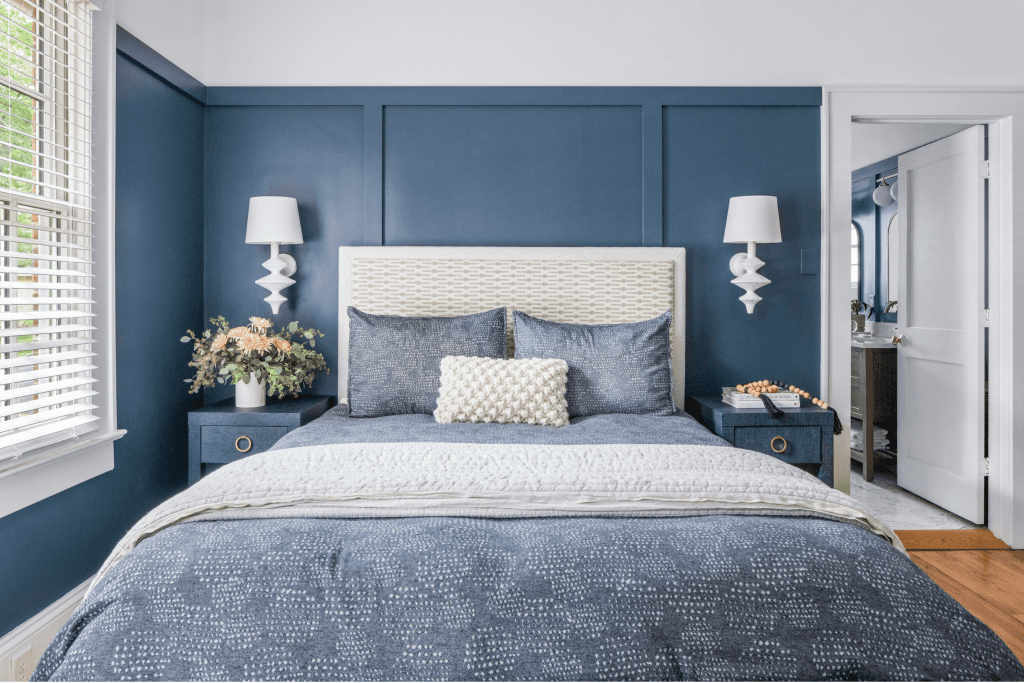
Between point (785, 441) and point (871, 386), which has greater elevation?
point (871, 386)

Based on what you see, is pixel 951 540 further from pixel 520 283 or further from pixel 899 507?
→ pixel 520 283

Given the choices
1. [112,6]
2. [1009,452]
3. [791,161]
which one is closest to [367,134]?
[112,6]

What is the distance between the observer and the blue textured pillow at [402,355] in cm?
231

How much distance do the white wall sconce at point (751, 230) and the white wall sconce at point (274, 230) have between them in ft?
6.50

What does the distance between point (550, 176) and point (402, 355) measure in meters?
1.15

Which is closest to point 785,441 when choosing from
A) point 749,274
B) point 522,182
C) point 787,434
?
point 787,434

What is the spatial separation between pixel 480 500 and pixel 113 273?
69.3 inches

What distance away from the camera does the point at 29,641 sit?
179 centimetres

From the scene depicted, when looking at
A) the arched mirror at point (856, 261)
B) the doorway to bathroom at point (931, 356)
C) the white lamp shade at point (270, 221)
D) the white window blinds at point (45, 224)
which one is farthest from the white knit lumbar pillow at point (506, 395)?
the arched mirror at point (856, 261)

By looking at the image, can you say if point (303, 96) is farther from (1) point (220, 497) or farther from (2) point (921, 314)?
(2) point (921, 314)

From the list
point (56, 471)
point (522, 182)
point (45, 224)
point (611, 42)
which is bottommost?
point (56, 471)

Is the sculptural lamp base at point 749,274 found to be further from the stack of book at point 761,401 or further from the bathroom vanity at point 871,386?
the bathroom vanity at point 871,386

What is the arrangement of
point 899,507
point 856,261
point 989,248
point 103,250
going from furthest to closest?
point 856,261, point 899,507, point 989,248, point 103,250

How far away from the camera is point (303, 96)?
281 cm
